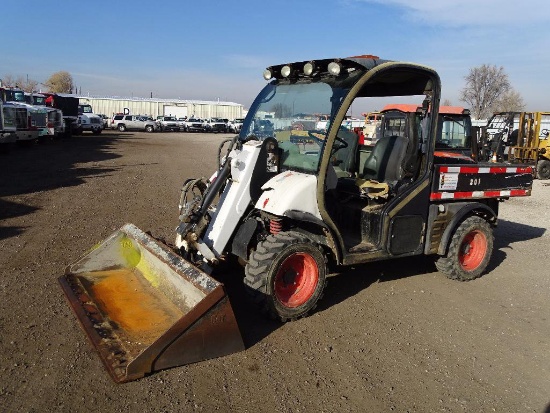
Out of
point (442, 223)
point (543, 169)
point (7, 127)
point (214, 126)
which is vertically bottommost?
point (543, 169)

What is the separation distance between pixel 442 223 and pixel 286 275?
217 centimetres

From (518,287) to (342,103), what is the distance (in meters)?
3.39

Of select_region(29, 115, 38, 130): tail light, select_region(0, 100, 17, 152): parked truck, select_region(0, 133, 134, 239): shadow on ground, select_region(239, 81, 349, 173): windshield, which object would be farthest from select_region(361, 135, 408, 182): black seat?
select_region(29, 115, 38, 130): tail light

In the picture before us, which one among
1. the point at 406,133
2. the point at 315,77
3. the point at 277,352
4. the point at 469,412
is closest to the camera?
the point at 469,412

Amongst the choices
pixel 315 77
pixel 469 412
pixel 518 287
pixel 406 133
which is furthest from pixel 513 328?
pixel 315 77

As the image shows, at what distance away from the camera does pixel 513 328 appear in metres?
4.69

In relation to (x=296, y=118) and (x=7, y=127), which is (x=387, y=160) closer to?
(x=296, y=118)

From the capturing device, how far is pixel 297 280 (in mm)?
4531

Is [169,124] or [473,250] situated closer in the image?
[473,250]

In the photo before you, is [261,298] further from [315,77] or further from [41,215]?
[41,215]

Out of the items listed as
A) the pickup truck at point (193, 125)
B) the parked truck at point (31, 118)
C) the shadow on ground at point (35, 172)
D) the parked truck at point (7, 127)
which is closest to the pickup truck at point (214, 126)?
the pickup truck at point (193, 125)

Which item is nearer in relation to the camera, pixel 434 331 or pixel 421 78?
pixel 434 331

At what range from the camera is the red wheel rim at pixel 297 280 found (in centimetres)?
440

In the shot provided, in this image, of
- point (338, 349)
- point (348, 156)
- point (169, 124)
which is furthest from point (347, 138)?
point (169, 124)
